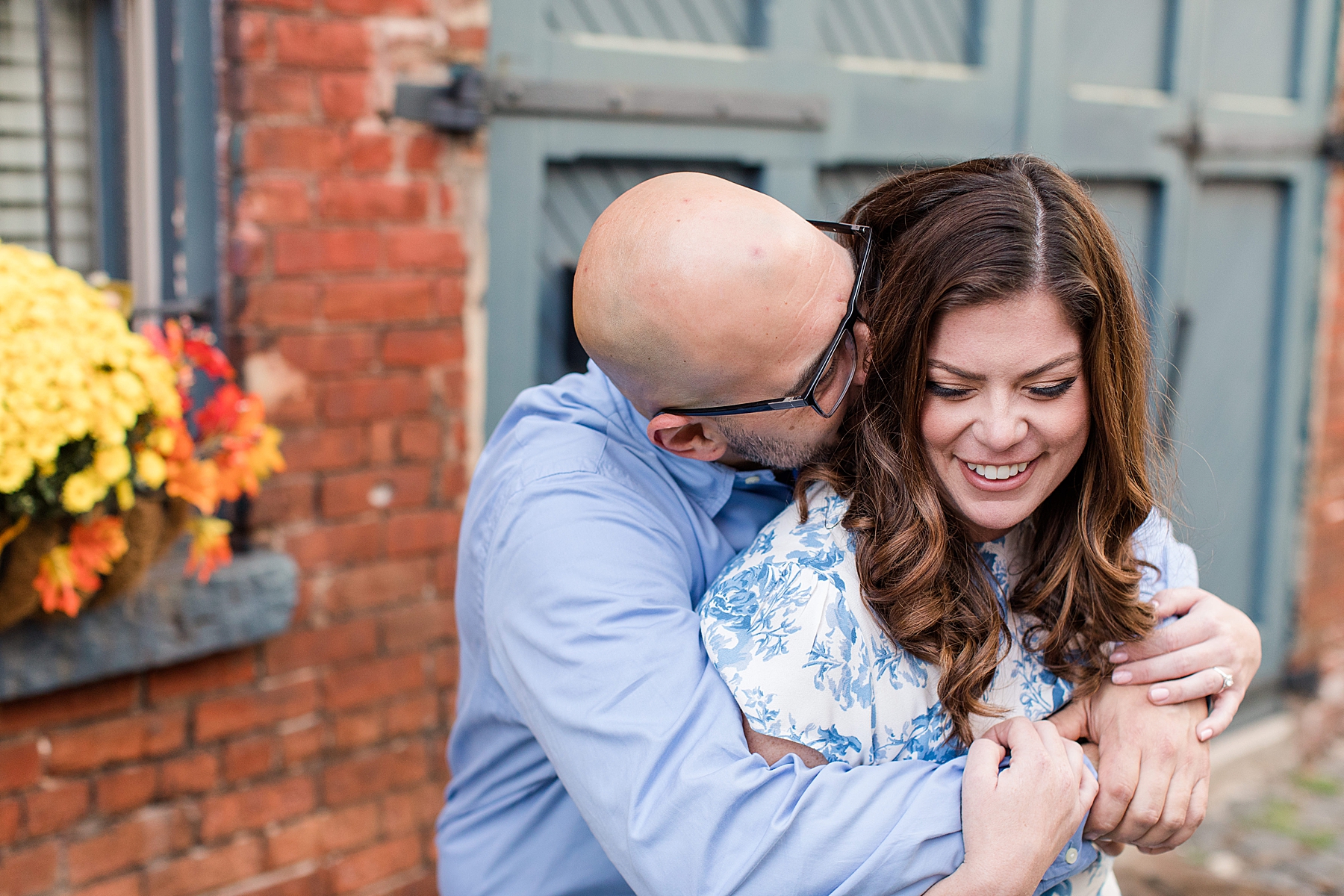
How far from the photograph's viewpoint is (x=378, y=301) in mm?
2691

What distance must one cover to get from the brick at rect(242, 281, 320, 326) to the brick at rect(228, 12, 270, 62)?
0.45 meters

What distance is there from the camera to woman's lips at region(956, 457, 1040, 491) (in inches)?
59.6

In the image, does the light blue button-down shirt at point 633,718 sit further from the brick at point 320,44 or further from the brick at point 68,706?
the brick at point 320,44

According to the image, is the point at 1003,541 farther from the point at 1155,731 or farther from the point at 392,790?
the point at 392,790

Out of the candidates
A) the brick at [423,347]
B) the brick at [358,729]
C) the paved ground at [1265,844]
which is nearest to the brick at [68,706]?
the brick at [358,729]

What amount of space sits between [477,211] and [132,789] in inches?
57.0

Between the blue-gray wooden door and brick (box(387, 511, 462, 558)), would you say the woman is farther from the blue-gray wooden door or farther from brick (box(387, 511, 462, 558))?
brick (box(387, 511, 462, 558))

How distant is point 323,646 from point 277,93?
1.19 metres

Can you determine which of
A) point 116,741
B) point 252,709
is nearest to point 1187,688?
point 252,709

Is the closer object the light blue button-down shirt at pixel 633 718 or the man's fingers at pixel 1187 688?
the light blue button-down shirt at pixel 633 718

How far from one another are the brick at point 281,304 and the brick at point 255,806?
1.02 metres

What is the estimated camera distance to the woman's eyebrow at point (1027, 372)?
57.6 inches

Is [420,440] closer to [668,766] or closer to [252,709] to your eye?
[252,709]

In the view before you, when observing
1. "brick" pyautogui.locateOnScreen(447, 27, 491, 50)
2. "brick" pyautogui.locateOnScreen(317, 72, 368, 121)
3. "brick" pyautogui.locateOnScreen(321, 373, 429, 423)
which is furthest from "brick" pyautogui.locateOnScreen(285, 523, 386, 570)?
"brick" pyautogui.locateOnScreen(447, 27, 491, 50)
